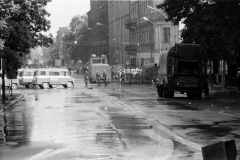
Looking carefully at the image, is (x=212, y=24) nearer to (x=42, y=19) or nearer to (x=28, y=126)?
(x=42, y=19)

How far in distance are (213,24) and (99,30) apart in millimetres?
100150

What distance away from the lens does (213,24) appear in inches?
1325

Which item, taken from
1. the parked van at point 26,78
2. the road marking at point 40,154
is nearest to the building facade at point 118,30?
the parked van at point 26,78

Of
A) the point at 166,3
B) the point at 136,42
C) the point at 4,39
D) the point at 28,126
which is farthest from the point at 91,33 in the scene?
the point at 28,126

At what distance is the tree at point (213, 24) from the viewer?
32.6 metres

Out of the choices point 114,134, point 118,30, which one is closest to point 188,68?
point 114,134

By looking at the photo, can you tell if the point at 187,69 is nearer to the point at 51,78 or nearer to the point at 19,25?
the point at 19,25

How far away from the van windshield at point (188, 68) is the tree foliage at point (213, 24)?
2.06 meters

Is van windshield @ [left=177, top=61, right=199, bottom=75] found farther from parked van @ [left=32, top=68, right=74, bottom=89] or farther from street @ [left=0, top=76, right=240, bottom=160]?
parked van @ [left=32, top=68, right=74, bottom=89]

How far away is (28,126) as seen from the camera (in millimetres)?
16953

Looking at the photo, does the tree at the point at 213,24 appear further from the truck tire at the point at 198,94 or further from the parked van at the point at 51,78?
the parked van at the point at 51,78

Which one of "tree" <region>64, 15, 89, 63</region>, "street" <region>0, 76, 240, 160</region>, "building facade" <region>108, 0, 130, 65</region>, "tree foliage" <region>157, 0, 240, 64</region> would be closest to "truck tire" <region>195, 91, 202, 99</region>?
"tree foliage" <region>157, 0, 240, 64</region>

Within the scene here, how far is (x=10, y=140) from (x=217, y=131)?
18.1 ft

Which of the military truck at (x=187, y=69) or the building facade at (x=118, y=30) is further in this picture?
the building facade at (x=118, y=30)
